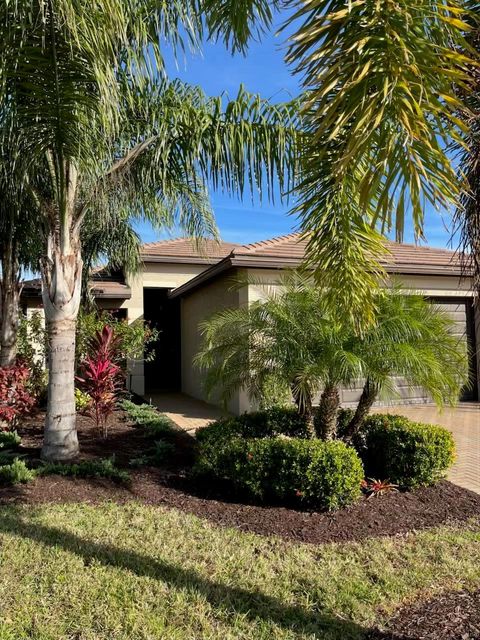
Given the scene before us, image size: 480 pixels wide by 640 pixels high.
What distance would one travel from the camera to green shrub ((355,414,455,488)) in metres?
5.96

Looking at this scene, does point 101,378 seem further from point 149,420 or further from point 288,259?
point 288,259

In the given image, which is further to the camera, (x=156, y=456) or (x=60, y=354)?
(x=156, y=456)

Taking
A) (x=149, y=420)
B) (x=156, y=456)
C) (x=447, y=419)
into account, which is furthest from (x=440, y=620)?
(x=447, y=419)

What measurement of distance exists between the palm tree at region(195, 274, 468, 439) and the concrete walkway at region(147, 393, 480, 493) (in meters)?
1.08

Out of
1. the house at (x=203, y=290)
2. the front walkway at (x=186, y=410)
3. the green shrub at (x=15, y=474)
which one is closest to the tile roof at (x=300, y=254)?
the house at (x=203, y=290)

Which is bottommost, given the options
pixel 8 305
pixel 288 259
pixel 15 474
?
pixel 15 474

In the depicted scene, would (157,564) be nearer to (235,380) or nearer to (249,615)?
(249,615)

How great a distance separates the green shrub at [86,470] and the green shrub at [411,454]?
3.14 m

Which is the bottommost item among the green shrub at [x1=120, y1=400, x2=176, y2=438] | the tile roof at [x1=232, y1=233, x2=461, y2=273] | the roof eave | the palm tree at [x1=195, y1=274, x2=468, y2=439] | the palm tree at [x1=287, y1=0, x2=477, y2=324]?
the green shrub at [x1=120, y1=400, x2=176, y2=438]

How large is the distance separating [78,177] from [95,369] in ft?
10.9

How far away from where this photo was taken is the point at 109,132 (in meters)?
5.23

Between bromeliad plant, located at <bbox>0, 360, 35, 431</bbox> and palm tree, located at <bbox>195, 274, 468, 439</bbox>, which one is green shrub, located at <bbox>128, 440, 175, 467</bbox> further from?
bromeliad plant, located at <bbox>0, 360, 35, 431</bbox>

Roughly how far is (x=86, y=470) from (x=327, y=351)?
3.31 metres

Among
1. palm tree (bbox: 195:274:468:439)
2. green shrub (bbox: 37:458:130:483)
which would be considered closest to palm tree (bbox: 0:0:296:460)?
green shrub (bbox: 37:458:130:483)
